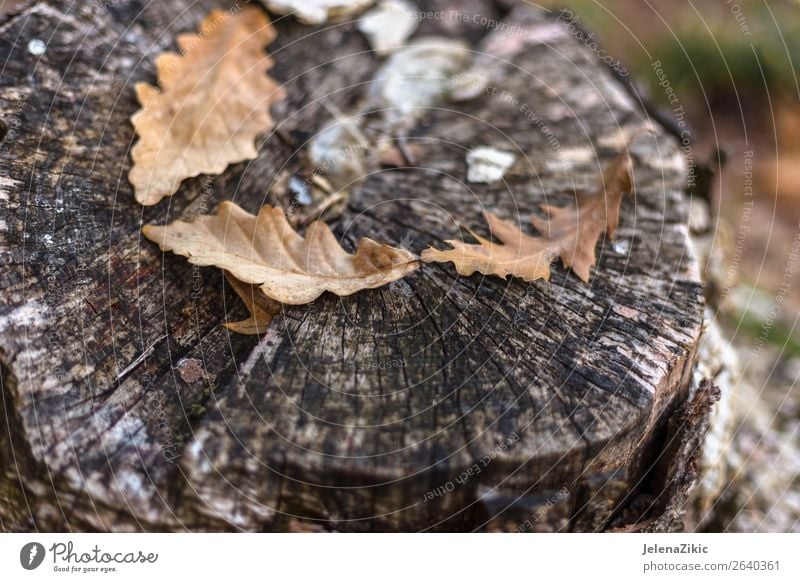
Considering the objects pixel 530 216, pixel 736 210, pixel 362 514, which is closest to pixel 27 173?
pixel 362 514

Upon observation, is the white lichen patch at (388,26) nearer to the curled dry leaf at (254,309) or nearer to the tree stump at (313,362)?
the tree stump at (313,362)

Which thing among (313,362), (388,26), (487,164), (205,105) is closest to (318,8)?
(388,26)

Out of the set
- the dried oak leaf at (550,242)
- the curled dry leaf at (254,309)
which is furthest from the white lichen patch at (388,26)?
the curled dry leaf at (254,309)

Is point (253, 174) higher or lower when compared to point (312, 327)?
higher

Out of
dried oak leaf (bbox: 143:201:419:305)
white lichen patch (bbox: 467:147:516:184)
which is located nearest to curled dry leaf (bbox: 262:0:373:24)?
white lichen patch (bbox: 467:147:516:184)

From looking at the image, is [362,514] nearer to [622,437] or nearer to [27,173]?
[622,437]
